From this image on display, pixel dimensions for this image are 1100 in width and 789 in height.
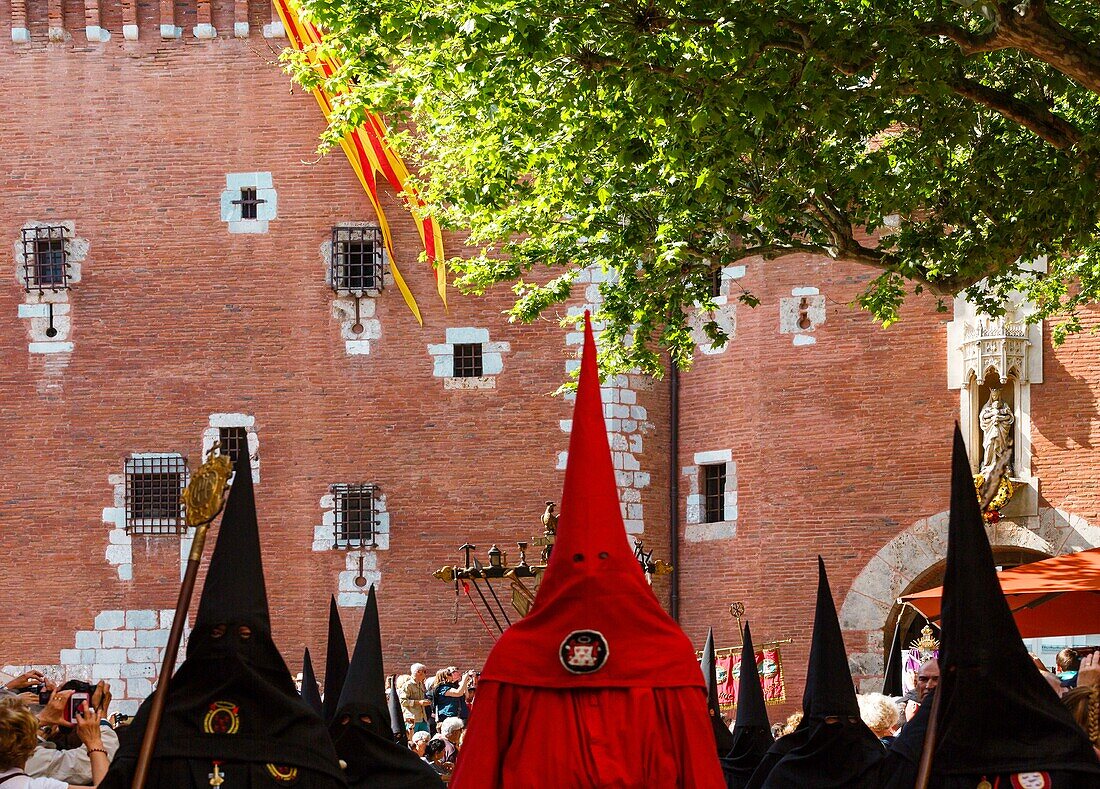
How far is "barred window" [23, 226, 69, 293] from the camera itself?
19.6 m

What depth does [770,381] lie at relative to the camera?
19.1 metres

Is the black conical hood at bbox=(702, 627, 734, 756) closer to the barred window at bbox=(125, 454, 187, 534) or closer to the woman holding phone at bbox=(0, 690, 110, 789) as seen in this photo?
the woman holding phone at bbox=(0, 690, 110, 789)

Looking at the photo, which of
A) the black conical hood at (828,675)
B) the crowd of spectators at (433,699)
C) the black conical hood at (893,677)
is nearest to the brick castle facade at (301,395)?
the crowd of spectators at (433,699)

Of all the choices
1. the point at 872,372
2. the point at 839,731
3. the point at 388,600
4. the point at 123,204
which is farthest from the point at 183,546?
the point at 839,731

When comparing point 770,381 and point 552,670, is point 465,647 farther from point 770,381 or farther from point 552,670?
point 552,670

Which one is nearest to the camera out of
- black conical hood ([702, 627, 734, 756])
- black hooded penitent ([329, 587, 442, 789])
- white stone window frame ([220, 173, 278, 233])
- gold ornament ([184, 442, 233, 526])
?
gold ornament ([184, 442, 233, 526])

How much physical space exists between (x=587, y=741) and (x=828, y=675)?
1.44 meters

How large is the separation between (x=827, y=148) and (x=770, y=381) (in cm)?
674

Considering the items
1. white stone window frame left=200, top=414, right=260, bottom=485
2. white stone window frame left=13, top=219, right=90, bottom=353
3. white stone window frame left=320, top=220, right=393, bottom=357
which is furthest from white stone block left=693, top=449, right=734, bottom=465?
white stone window frame left=13, top=219, right=90, bottom=353

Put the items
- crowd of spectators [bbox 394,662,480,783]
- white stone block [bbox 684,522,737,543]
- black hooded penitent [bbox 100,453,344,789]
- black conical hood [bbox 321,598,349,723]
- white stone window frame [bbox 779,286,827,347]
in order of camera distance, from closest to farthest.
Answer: black hooded penitent [bbox 100,453,344,789]
black conical hood [bbox 321,598,349,723]
crowd of spectators [bbox 394,662,480,783]
white stone window frame [bbox 779,286,827,347]
white stone block [bbox 684,522,737,543]

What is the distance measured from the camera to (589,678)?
4.50m

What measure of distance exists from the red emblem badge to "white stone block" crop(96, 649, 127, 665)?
15.5 metres

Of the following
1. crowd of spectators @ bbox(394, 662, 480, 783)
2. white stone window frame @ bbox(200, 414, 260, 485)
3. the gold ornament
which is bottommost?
crowd of spectators @ bbox(394, 662, 480, 783)

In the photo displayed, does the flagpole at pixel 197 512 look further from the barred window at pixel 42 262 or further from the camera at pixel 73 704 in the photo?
the barred window at pixel 42 262
